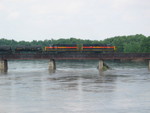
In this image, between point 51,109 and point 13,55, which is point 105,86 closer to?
point 51,109

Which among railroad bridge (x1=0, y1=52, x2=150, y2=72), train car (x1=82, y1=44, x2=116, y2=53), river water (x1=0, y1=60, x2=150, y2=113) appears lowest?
river water (x1=0, y1=60, x2=150, y2=113)

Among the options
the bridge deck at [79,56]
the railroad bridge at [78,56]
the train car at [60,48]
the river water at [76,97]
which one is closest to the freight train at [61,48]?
the train car at [60,48]

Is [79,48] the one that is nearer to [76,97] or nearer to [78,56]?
[78,56]

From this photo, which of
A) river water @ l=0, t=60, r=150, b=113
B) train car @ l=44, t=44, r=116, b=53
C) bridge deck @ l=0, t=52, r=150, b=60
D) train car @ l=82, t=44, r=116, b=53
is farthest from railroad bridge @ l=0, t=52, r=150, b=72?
river water @ l=0, t=60, r=150, b=113

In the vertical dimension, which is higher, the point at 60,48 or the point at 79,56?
the point at 60,48

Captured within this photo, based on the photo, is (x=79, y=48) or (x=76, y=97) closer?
(x=76, y=97)

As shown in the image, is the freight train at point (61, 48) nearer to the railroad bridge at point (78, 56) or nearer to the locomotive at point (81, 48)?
the locomotive at point (81, 48)

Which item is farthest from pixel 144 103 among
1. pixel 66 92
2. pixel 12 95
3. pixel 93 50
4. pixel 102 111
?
pixel 93 50

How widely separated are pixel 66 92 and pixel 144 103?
550 inches

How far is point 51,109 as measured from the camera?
45.8 metres

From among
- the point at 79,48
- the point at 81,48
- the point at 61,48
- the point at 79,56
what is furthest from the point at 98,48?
the point at 79,56

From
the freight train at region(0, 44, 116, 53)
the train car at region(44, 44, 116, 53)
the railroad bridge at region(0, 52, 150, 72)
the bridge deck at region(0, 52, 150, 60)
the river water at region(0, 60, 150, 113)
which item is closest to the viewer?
the river water at region(0, 60, 150, 113)

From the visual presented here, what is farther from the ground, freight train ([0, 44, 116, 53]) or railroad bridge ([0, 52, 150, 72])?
freight train ([0, 44, 116, 53])

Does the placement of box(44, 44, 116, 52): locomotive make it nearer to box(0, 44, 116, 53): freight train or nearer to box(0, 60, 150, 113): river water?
box(0, 44, 116, 53): freight train
